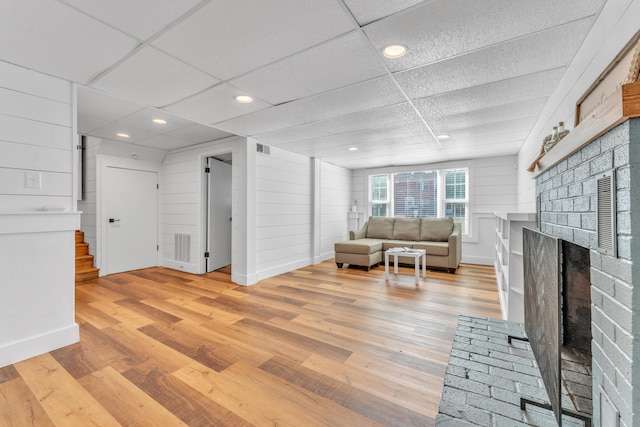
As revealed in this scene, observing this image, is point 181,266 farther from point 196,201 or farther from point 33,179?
point 33,179

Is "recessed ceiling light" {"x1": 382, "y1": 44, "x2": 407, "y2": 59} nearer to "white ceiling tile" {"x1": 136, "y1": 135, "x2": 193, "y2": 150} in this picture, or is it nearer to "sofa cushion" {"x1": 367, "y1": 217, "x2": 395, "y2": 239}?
"white ceiling tile" {"x1": 136, "y1": 135, "x2": 193, "y2": 150}

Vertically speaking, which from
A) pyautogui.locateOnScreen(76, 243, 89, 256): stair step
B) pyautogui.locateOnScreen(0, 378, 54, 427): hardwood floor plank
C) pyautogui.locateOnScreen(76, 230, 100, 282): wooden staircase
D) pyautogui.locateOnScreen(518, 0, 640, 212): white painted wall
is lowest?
pyautogui.locateOnScreen(0, 378, 54, 427): hardwood floor plank

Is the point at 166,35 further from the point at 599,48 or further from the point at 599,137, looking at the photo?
the point at 599,48

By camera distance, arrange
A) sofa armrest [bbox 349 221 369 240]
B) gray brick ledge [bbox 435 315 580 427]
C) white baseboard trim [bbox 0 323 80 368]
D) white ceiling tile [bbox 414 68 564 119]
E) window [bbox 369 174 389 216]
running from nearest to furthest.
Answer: gray brick ledge [bbox 435 315 580 427] → white baseboard trim [bbox 0 323 80 368] → white ceiling tile [bbox 414 68 564 119] → sofa armrest [bbox 349 221 369 240] → window [bbox 369 174 389 216]

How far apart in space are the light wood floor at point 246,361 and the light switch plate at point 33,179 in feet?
4.37

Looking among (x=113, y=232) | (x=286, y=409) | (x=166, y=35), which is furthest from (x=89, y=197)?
(x=286, y=409)

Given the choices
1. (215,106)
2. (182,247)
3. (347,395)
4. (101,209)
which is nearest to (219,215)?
(182,247)

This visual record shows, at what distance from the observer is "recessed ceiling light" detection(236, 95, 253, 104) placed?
268 centimetres

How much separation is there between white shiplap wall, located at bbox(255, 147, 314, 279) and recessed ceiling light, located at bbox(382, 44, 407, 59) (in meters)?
2.90

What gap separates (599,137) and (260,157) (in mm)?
4070

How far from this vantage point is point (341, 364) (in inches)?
78.6

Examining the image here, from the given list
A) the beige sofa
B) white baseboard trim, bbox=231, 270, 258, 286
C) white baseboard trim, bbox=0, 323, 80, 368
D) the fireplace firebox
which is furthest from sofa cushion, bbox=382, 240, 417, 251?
white baseboard trim, bbox=0, 323, 80, 368

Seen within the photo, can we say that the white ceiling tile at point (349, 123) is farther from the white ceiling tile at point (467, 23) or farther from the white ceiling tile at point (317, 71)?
the white ceiling tile at point (467, 23)

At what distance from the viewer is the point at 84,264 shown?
4492 millimetres
